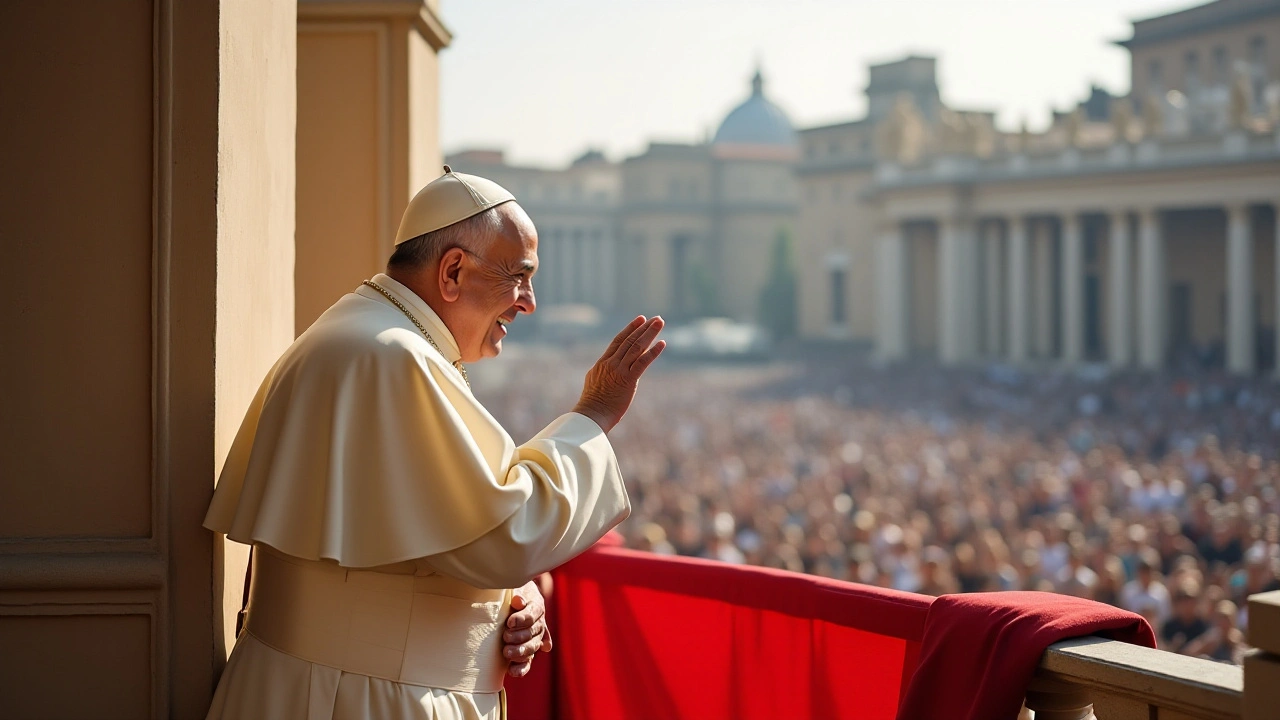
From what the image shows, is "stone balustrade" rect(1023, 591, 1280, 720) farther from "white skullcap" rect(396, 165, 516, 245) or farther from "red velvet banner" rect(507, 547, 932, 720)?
"white skullcap" rect(396, 165, 516, 245)

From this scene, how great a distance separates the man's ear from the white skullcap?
73 mm

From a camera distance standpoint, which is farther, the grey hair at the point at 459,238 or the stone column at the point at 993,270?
the stone column at the point at 993,270

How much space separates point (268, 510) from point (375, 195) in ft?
7.45

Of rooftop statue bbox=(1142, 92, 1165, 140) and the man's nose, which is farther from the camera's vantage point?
rooftop statue bbox=(1142, 92, 1165, 140)

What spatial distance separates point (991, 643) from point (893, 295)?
1989 inches

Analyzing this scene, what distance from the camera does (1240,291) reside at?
38.2m

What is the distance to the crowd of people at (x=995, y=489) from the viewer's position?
11039 millimetres

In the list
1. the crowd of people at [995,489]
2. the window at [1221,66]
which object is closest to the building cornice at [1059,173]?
the window at [1221,66]

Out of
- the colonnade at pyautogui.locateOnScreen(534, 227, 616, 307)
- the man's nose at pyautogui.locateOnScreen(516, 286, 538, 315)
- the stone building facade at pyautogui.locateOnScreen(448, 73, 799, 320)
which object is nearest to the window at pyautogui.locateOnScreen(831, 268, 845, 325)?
the stone building facade at pyautogui.locateOnScreen(448, 73, 799, 320)

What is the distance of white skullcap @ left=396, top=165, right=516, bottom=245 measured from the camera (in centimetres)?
288

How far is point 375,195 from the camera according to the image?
4.77 meters

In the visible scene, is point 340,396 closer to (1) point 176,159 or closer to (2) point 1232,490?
Result: (1) point 176,159

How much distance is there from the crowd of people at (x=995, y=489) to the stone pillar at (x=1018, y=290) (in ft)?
48.8

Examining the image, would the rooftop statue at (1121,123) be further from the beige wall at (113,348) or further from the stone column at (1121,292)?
the beige wall at (113,348)
